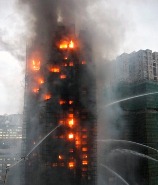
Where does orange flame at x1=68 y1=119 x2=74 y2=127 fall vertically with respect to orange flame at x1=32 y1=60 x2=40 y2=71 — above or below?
below

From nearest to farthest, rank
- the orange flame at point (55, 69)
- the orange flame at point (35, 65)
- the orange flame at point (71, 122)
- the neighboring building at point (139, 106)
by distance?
the orange flame at point (71, 122) → the orange flame at point (55, 69) → the orange flame at point (35, 65) → the neighboring building at point (139, 106)

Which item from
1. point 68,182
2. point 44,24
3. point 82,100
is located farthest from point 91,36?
point 68,182

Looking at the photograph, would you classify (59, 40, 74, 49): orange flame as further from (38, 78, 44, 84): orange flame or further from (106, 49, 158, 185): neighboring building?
(106, 49, 158, 185): neighboring building

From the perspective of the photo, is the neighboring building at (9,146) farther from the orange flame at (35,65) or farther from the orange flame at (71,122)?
the orange flame at (71,122)

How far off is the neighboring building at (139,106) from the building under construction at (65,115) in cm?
2903

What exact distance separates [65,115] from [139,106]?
121 ft

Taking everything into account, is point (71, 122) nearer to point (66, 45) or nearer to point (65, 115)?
point (65, 115)

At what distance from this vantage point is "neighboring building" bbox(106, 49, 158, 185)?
85.6 metres

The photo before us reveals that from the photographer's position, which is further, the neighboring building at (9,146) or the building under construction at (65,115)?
the neighboring building at (9,146)

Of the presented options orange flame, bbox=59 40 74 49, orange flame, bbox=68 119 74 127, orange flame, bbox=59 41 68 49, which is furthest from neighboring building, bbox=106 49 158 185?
orange flame, bbox=59 41 68 49

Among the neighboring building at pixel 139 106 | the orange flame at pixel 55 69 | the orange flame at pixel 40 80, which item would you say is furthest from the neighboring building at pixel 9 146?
the orange flame at pixel 55 69

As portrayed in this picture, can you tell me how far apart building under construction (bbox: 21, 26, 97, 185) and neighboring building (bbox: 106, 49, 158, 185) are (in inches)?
1143

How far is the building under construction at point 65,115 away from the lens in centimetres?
6131

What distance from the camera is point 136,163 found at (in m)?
91.7
